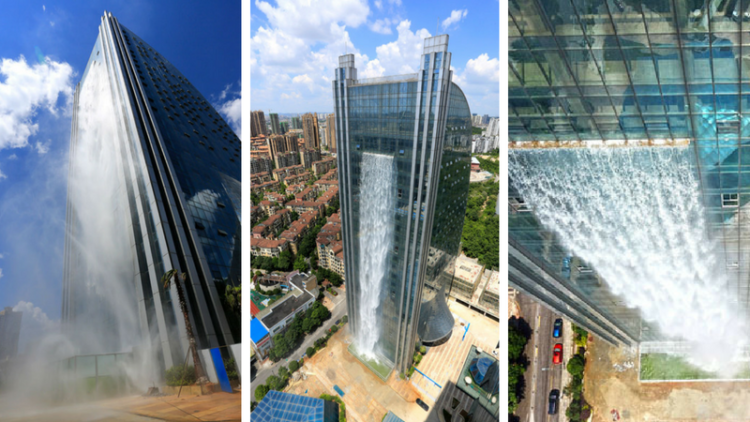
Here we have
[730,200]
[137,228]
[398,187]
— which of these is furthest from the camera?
[398,187]

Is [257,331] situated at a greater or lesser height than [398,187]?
lesser

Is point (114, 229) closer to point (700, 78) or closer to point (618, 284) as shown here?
point (700, 78)

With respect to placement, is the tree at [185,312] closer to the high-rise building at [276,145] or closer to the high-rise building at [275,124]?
the high-rise building at [276,145]

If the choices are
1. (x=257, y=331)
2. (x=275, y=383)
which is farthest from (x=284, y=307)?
(x=275, y=383)

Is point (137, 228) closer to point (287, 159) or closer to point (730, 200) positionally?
point (730, 200)

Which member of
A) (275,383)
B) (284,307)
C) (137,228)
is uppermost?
(137,228)

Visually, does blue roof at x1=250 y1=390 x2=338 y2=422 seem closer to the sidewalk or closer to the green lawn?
the sidewalk

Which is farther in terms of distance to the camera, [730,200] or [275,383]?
[275,383]
